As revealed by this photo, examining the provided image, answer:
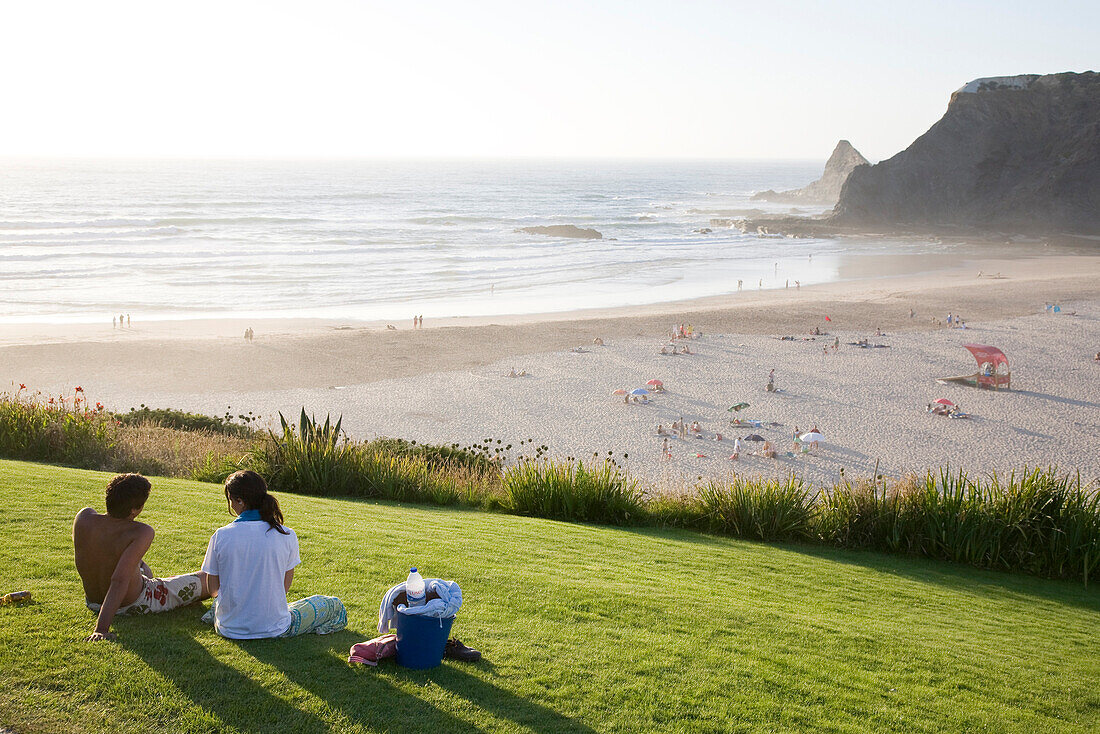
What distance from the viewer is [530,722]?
4.13 metres

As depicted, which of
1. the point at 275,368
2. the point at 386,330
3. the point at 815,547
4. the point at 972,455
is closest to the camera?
the point at 815,547

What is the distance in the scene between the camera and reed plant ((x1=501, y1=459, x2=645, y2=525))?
10.5 meters

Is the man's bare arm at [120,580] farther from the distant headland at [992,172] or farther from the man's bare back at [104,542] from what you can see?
the distant headland at [992,172]

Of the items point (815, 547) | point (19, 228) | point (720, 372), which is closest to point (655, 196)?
point (19, 228)

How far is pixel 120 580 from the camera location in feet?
15.2

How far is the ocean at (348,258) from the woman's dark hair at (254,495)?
3206 cm

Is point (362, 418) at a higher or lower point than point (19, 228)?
lower

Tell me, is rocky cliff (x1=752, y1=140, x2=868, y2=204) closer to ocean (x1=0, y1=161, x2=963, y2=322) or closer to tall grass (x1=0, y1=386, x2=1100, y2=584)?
ocean (x1=0, y1=161, x2=963, y2=322)

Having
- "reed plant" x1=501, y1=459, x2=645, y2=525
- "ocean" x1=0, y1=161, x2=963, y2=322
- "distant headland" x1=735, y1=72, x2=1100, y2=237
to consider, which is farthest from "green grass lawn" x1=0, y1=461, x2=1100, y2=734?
"distant headland" x1=735, y1=72, x2=1100, y2=237

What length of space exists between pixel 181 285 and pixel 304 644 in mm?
42238

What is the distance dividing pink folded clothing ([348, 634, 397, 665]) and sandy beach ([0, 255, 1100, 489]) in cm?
951

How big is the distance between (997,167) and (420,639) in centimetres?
8810

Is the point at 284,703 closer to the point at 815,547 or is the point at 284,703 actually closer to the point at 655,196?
the point at 815,547

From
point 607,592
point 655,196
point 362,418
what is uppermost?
point 655,196
